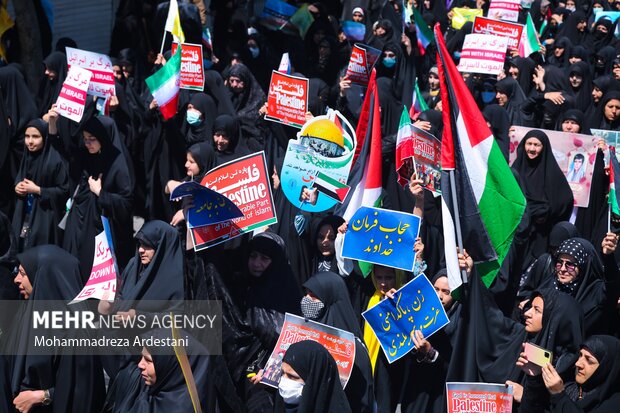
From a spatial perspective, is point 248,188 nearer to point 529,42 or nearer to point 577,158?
point 577,158

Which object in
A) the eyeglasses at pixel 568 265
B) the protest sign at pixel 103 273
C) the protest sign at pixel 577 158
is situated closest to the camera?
the protest sign at pixel 103 273

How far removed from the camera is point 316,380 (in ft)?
15.9

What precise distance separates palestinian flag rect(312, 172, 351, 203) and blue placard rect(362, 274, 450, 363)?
1.50 m

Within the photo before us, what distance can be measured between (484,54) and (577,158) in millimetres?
2715

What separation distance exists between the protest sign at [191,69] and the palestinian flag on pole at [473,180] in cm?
403

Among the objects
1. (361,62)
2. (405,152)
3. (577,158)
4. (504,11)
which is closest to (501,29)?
(504,11)

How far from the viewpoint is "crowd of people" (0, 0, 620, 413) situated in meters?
5.41

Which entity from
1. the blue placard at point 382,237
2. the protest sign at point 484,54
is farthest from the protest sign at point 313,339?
the protest sign at point 484,54

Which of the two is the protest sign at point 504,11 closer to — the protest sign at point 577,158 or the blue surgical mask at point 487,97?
the blue surgical mask at point 487,97

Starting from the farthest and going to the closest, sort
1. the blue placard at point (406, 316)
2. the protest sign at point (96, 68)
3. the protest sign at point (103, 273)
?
the protest sign at point (96, 68) → the protest sign at point (103, 273) → the blue placard at point (406, 316)

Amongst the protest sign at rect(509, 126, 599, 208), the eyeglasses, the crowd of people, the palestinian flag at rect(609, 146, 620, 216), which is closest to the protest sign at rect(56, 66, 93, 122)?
the crowd of people

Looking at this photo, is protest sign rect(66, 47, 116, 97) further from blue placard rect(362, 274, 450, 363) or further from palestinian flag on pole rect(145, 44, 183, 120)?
blue placard rect(362, 274, 450, 363)

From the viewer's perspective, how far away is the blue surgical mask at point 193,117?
31.4 feet

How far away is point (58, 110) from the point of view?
26.7ft
